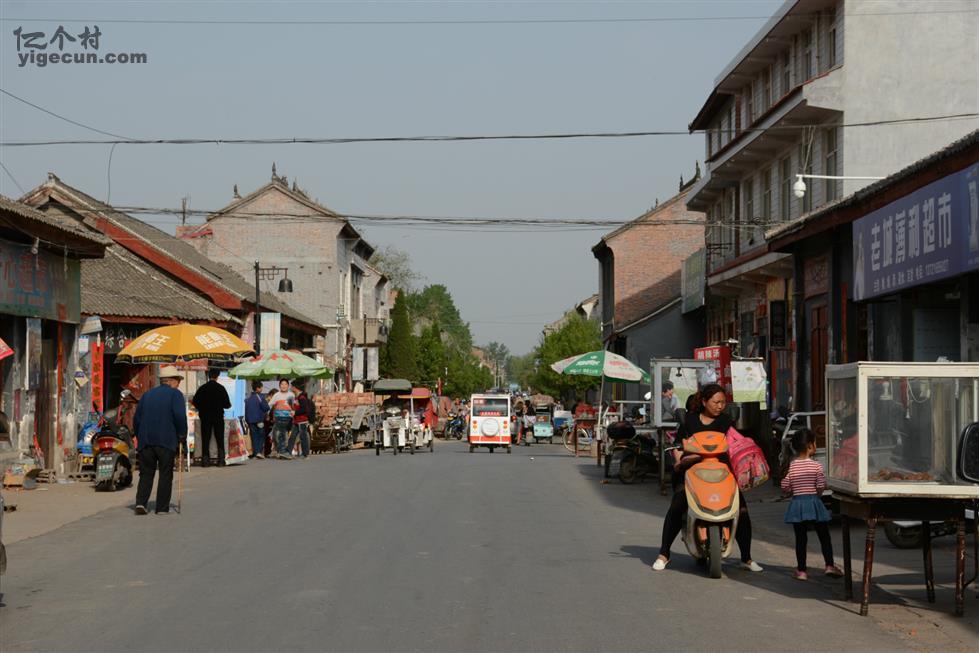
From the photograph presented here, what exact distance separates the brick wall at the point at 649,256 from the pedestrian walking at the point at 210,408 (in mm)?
38585

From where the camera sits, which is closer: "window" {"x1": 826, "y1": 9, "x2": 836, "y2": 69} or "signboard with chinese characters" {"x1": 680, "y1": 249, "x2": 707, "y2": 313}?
"window" {"x1": 826, "y1": 9, "x2": 836, "y2": 69}

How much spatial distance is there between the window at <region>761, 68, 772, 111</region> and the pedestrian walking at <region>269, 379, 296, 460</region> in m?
15.4

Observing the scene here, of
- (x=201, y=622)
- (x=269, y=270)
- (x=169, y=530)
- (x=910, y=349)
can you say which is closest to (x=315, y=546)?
(x=169, y=530)

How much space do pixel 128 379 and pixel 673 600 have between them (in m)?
29.4

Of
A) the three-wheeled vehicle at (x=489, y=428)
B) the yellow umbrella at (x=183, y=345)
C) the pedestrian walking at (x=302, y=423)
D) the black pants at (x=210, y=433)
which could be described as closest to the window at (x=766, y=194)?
the three-wheeled vehicle at (x=489, y=428)

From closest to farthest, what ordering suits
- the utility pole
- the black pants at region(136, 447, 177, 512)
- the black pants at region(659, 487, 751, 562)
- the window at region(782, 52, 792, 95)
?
the black pants at region(659, 487, 751, 562) < the black pants at region(136, 447, 177, 512) < the window at region(782, 52, 792, 95) < the utility pole

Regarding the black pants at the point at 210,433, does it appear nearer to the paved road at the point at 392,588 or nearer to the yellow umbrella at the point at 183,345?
the yellow umbrella at the point at 183,345

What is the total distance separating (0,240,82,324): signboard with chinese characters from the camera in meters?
20.1

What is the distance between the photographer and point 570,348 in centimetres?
8919

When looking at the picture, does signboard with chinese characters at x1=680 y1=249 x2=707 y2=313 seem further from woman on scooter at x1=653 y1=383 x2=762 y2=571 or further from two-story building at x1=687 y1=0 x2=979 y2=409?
woman on scooter at x1=653 y1=383 x2=762 y2=571

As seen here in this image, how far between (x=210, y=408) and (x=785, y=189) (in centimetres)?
1611

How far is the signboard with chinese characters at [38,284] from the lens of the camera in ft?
66.0

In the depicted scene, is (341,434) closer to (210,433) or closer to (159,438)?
(210,433)

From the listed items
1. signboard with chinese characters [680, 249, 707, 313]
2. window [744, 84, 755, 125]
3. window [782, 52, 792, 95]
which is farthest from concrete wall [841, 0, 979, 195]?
signboard with chinese characters [680, 249, 707, 313]
